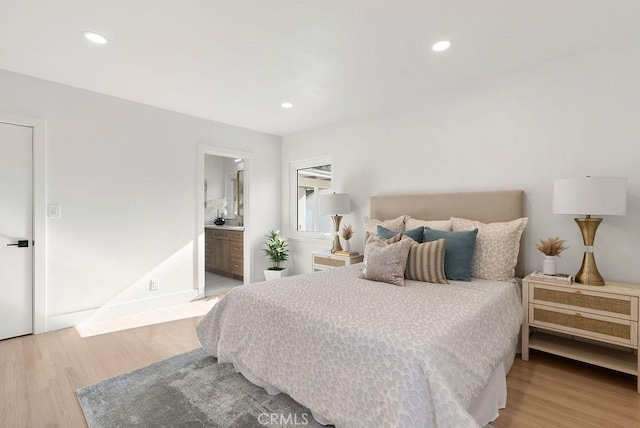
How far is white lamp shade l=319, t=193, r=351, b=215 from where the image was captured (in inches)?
155

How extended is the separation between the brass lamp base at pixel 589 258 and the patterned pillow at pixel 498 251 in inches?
15.1

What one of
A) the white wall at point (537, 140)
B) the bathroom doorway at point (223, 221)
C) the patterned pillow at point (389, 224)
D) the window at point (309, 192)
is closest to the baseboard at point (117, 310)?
the bathroom doorway at point (223, 221)

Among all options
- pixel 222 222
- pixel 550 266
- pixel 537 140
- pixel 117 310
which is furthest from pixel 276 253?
pixel 537 140

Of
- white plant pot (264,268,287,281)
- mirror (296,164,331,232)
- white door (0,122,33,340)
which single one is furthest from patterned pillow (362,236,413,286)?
white door (0,122,33,340)

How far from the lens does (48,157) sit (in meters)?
3.02

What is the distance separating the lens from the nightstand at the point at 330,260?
3.74m

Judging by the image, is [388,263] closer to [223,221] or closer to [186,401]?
[186,401]

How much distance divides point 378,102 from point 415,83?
58 centimetres

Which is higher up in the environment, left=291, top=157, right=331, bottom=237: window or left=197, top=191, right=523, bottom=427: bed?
left=291, top=157, right=331, bottom=237: window

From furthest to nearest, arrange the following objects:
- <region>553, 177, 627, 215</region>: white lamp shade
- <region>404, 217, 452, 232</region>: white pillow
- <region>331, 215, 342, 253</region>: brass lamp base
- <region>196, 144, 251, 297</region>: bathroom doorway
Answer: <region>196, 144, 251, 297</region>: bathroom doorway → <region>331, 215, 342, 253</region>: brass lamp base → <region>404, 217, 452, 232</region>: white pillow → <region>553, 177, 627, 215</region>: white lamp shade

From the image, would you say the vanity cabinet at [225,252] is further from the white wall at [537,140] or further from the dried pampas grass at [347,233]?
the white wall at [537,140]

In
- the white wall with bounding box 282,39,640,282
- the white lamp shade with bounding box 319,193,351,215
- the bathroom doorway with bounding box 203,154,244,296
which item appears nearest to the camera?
the white wall with bounding box 282,39,640,282

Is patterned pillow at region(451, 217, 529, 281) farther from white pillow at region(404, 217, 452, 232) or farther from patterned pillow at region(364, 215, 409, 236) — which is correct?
patterned pillow at region(364, 215, 409, 236)

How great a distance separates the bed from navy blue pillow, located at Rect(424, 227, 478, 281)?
0.29 feet
